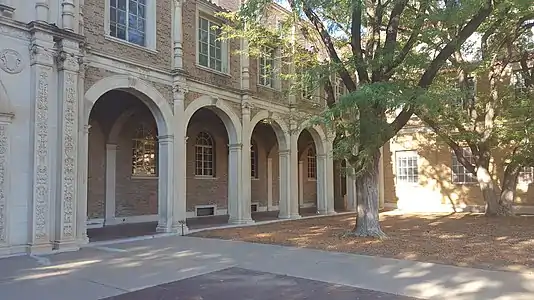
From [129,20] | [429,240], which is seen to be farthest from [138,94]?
[429,240]

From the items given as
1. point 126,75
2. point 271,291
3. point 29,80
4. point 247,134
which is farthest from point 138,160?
point 271,291

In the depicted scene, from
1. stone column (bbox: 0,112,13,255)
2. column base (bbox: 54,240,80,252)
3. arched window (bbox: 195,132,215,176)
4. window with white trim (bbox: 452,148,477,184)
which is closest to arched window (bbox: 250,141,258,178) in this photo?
arched window (bbox: 195,132,215,176)

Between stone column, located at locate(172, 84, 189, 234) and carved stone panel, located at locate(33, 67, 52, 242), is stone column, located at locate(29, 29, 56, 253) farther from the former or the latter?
stone column, located at locate(172, 84, 189, 234)

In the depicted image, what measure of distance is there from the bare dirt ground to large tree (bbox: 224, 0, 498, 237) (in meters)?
1.28

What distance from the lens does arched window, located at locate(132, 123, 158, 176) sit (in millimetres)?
16469

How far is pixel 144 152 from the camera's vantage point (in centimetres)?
1678

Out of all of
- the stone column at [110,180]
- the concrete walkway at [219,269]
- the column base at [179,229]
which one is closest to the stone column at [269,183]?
the stone column at [110,180]

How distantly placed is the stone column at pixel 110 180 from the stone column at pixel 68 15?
597cm

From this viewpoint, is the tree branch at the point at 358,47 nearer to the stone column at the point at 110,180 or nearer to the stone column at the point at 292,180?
the stone column at the point at 292,180

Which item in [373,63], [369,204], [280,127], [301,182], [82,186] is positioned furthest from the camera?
[301,182]

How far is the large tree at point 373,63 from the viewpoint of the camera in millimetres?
9969

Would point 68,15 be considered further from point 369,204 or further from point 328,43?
point 369,204

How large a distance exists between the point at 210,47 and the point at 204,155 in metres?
5.47

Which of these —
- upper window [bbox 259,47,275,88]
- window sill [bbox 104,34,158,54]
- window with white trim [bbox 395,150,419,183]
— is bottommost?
window with white trim [bbox 395,150,419,183]
